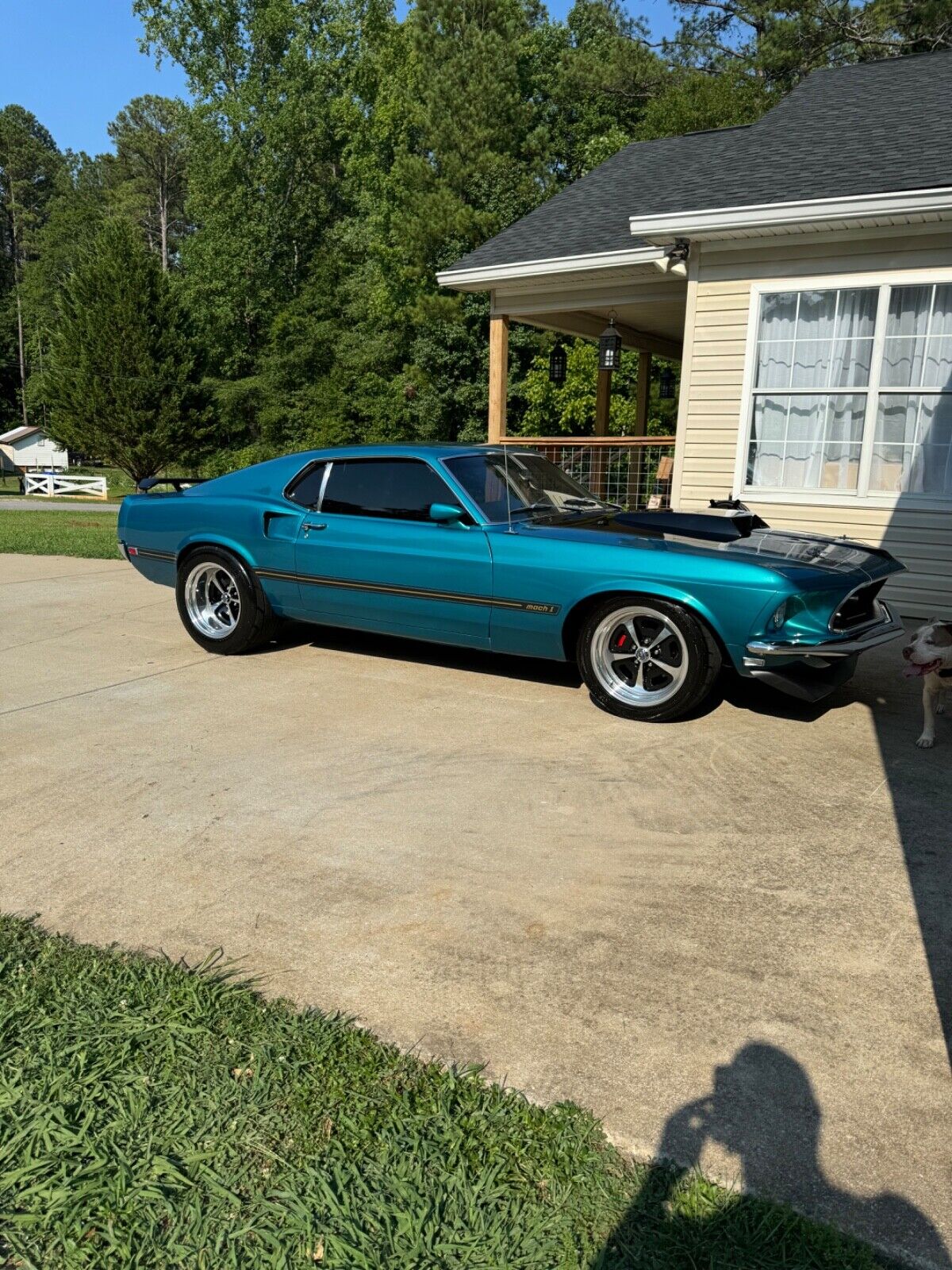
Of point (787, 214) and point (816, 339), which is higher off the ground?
point (787, 214)

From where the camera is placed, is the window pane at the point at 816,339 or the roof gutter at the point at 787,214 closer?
the roof gutter at the point at 787,214

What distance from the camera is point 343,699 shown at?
17.5 feet

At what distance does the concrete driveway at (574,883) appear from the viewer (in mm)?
2139

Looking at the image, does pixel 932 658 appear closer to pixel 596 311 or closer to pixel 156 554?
pixel 156 554

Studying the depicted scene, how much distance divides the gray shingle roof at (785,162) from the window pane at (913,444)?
175 centimetres

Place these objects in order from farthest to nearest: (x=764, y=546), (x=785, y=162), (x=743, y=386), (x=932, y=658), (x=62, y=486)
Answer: (x=62, y=486) → (x=785, y=162) → (x=743, y=386) → (x=764, y=546) → (x=932, y=658)

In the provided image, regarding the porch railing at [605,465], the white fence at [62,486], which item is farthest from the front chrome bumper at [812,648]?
the white fence at [62,486]

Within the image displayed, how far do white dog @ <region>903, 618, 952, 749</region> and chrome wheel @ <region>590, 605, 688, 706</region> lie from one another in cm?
107

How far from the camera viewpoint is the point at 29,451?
5494cm

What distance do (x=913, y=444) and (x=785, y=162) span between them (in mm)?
3285

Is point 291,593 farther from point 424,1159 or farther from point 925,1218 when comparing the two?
point 925,1218

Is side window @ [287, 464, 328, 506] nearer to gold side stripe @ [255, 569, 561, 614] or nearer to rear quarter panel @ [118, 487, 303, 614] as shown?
rear quarter panel @ [118, 487, 303, 614]

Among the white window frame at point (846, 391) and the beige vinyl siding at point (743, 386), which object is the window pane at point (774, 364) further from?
the beige vinyl siding at point (743, 386)

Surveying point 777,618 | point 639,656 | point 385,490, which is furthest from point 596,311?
point 777,618
